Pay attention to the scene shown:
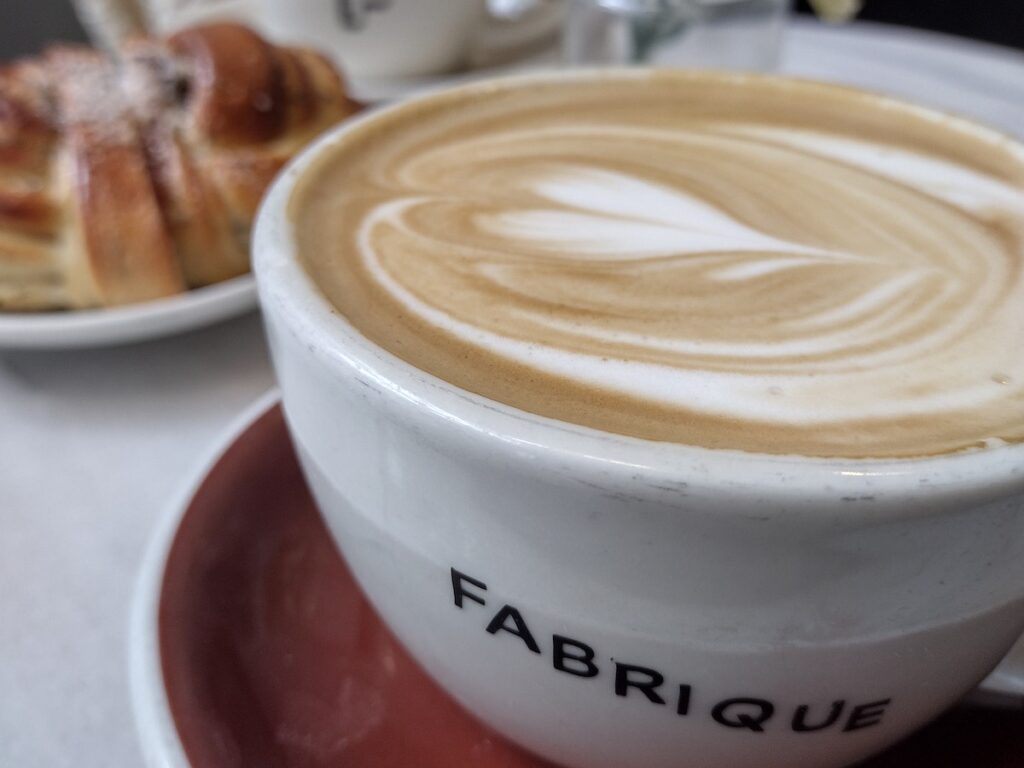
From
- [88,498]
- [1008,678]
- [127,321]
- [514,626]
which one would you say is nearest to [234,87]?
[127,321]

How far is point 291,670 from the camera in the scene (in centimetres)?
53

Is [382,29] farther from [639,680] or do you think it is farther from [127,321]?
[639,680]

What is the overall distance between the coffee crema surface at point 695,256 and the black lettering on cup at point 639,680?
0.11 m

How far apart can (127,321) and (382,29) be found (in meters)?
0.77

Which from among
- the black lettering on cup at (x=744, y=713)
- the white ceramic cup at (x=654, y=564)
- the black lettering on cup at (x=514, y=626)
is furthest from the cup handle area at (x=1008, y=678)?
the black lettering on cup at (x=514, y=626)

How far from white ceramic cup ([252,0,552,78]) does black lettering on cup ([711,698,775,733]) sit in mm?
1268

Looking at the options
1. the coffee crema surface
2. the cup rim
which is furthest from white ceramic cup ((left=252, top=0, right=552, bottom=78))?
the cup rim

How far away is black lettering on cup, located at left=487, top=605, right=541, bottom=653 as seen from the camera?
0.39 m

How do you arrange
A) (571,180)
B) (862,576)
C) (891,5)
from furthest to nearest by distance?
1. (891,5)
2. (571,180)
3. (862,576)

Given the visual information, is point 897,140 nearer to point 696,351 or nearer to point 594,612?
point 696,351

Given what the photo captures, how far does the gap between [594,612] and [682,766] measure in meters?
0.13

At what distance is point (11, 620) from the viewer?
61cm

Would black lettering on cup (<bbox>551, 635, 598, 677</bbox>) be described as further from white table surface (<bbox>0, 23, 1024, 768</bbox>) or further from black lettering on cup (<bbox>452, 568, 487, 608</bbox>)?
white table surface (<bbox>0, 23, 1024, 768</bbox>)

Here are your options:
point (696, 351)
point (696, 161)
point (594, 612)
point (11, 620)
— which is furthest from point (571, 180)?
point (11, 620)
